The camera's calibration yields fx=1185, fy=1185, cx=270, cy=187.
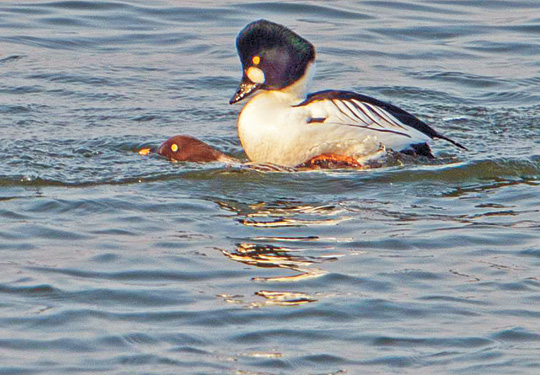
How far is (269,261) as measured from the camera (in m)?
6.48

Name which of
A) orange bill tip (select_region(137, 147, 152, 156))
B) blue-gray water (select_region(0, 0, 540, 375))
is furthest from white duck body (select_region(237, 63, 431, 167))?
orange bill tip (select_region(137, 147, 152, 156))

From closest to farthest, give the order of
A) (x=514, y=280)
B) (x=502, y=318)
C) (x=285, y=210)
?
(x=502, y=318)
(x=514, y=280)
(x=285, y=210)

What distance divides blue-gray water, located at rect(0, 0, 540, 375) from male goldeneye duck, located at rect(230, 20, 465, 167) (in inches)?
12.6

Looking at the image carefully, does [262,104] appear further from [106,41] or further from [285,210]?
[106,41]

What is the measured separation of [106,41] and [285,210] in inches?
281

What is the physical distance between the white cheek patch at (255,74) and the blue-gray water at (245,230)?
848 millimetres

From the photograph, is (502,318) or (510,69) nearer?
(502,318)

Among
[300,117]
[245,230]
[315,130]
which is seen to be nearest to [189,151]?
[300,117]

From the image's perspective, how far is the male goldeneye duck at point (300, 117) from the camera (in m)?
8.73

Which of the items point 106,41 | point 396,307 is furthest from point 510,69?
point 396,307

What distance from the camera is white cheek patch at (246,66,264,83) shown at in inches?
358

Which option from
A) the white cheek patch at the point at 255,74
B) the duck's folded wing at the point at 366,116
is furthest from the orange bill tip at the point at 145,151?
the duck's folded wing at the point at 366,116

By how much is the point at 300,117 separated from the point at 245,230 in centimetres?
187

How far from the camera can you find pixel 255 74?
911cm
